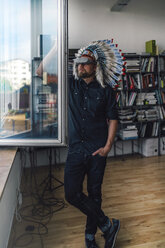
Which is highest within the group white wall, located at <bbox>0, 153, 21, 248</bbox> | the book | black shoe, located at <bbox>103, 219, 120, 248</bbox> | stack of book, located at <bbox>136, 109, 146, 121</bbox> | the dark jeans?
the book

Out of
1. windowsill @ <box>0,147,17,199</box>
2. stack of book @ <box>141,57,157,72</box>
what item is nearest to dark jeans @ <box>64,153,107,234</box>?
windowsill @ <box>0,147,17,199</box>

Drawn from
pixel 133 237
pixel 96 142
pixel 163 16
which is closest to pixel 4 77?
pixel 96 142

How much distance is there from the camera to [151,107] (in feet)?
15.7

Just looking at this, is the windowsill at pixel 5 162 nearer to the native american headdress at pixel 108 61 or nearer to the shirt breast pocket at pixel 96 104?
the shirt breast pocket at pixel 96 104

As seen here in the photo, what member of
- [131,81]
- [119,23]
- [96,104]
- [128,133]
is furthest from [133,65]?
[96,104]

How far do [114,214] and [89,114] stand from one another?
119cm

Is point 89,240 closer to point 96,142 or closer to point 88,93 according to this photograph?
point 96,142

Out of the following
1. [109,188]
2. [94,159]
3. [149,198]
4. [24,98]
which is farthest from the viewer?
[109,188]

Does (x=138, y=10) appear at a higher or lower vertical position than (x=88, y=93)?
higher

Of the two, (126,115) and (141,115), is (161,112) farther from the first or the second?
(126,115)

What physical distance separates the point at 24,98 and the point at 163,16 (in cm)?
397

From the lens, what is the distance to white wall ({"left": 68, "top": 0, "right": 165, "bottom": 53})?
14.4 feet

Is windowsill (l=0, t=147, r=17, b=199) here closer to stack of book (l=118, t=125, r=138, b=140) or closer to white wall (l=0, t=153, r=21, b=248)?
white wall (l=0, t=153, r=21, b=248)

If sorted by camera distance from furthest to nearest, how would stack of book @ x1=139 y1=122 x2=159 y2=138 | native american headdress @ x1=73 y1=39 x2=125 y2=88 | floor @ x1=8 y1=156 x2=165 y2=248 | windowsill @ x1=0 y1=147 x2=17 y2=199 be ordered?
stack of book @ x1=139 y1=122 x2=159 y2=138 < floor @ x1=8 y1=156 x2=165 y2=248 < native american headdress @ x1=73 y1=39 x2=125 y2=88 < windowsill @ x1=0 y1=147 x2=17 y2=199
